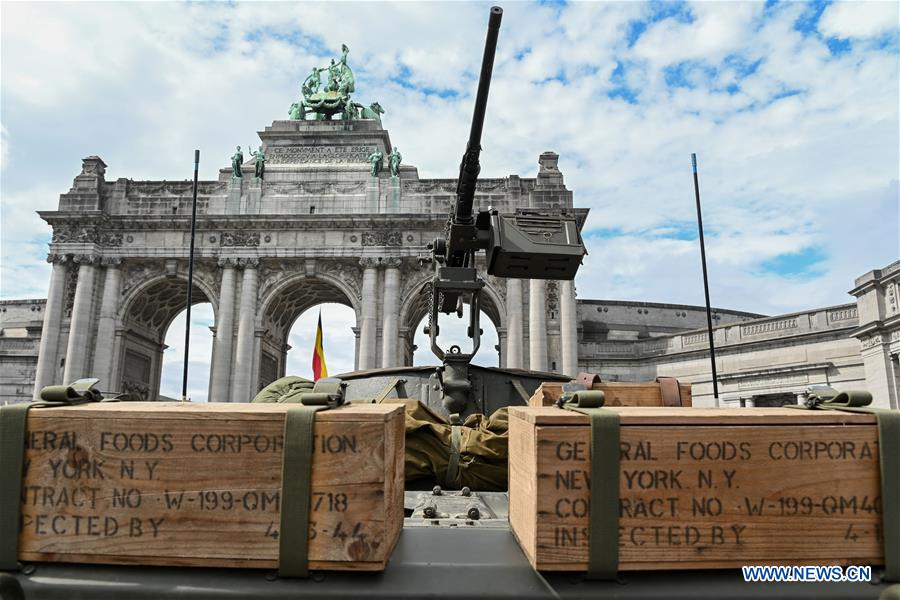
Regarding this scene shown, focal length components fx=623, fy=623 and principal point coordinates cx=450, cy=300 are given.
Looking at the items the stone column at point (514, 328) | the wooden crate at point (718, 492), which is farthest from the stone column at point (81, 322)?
the wooden crate at point (718, 492)

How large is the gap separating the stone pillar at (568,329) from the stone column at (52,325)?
24.5m

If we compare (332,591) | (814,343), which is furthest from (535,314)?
(332,591)

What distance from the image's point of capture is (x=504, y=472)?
11.3ft

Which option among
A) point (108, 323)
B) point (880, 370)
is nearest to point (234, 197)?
point (108, 323)

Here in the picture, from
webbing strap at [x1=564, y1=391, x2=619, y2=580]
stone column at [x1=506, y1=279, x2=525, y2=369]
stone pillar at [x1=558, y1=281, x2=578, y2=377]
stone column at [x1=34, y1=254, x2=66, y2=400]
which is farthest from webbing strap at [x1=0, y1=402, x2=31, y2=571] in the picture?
stone column at [x1=34, y1=254, x2=66, y2=400]

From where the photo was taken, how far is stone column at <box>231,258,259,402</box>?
95.8 ft

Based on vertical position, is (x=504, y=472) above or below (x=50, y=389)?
below

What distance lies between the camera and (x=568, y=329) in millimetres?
29375

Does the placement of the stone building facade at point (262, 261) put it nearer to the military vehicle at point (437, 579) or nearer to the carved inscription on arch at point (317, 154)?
the carved inscription on arch at point (317, 154)

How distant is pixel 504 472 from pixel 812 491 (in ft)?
6.12

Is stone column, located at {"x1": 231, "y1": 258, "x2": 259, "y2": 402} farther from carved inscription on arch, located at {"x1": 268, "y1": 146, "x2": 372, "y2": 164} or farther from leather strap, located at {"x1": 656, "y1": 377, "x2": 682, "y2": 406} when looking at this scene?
leather strap, located at {"x1": 656, "y1": 377, "x2": 682, "y2": 406}

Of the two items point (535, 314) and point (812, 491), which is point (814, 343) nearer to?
point (535, 314)

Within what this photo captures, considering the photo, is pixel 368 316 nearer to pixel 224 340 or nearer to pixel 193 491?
pixel 224 340

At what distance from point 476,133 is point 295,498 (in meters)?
3.61
